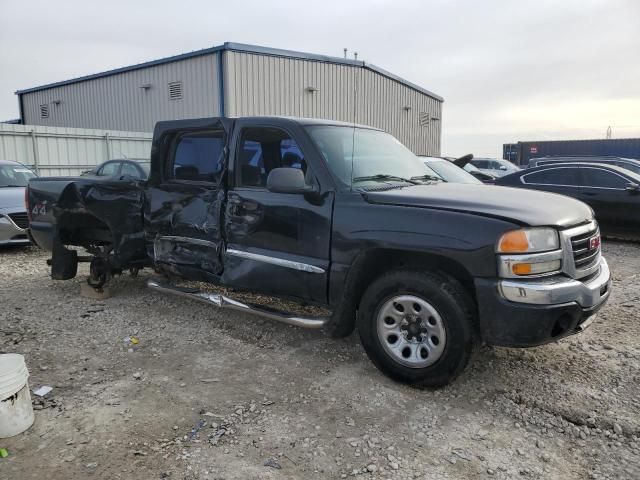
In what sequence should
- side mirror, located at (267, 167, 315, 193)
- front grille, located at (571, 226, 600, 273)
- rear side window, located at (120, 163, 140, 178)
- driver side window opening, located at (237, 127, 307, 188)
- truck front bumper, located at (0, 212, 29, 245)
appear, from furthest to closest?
1. rear side window, located at (120, 163, 140, 178)
2. truck front bumper, located at (0, 212, 29, 245)
3. driver side window opening, located at (237, 127, 307, 188)
4. side mirror, located at (267, 167, 315, 193)
5. front grille, located at (571, 226, 600, 273)

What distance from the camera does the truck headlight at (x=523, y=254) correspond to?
2.96 meters

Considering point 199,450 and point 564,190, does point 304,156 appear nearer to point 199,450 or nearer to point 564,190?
point 199,450

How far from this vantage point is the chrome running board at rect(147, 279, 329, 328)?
3766mm

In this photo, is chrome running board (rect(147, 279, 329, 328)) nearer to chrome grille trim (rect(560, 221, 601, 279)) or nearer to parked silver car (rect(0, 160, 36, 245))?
chrome grille trim (rect(560, 221, 601, 279))

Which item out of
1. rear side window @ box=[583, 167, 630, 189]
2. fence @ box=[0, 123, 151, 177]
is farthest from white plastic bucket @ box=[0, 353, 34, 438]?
fence @ box=[0, 123, 151, 177]

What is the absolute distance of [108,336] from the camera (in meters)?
4.52

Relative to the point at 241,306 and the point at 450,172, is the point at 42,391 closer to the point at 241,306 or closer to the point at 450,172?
the point at 241,306

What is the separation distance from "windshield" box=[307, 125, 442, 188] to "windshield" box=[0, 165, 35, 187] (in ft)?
23.9

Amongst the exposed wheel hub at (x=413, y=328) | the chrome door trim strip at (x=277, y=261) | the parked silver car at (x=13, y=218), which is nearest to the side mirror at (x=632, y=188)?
the exposed wheel hub at (x=413, y=328)

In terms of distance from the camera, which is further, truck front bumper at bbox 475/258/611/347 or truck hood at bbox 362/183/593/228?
truck hood at bbox 362/183/593/228

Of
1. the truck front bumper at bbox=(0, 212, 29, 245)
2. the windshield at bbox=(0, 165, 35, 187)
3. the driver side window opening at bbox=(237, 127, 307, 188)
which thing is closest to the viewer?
the driver side window opening at bbox=(237, 127, 307, 188)

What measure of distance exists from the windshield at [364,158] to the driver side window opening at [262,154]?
25cm

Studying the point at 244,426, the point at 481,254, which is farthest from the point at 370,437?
the point at 481,254

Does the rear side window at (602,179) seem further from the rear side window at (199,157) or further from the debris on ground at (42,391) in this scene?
the debris on ground at (42,391)
